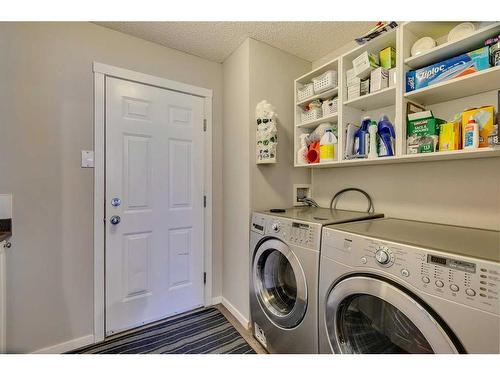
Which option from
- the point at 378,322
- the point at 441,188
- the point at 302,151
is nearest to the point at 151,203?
the point at 302,151

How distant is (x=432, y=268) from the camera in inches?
28.9

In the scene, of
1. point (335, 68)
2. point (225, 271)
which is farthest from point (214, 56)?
point (225, 271)

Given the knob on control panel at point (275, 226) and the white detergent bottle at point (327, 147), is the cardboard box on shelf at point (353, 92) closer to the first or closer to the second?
the white detergent bottle at point (327, 147)

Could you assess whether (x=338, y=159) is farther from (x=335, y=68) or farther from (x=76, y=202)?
(x=76, y=202)

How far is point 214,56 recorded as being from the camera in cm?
197

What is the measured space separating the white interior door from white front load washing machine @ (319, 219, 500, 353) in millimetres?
1250

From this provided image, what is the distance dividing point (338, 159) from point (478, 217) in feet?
2.54

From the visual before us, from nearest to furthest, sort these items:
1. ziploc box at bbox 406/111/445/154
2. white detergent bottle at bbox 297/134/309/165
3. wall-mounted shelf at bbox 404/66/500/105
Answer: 1. wall-mounted shelf at bbox 404/66/500/105
2. ziploc box at bbox 406/111/445/154
3. white detergent bottle at bbox 297/134/309/165

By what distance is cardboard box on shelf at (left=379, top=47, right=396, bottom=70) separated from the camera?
49.6 inches

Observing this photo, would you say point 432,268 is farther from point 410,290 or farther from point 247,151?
point 247,151

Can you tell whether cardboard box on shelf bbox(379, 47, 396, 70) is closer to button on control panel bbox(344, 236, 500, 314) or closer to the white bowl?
the white bowl

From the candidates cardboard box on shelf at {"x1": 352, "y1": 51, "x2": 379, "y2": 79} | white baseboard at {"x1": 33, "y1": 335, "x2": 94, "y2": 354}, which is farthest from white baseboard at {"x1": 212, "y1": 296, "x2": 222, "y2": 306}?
cardboard box on shelf at {"x1": 352, "y1": 51, "x2": 379, "y2": 79}

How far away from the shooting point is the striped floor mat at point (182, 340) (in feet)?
4.86

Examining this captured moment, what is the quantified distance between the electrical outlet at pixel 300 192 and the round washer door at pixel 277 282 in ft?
2.05
